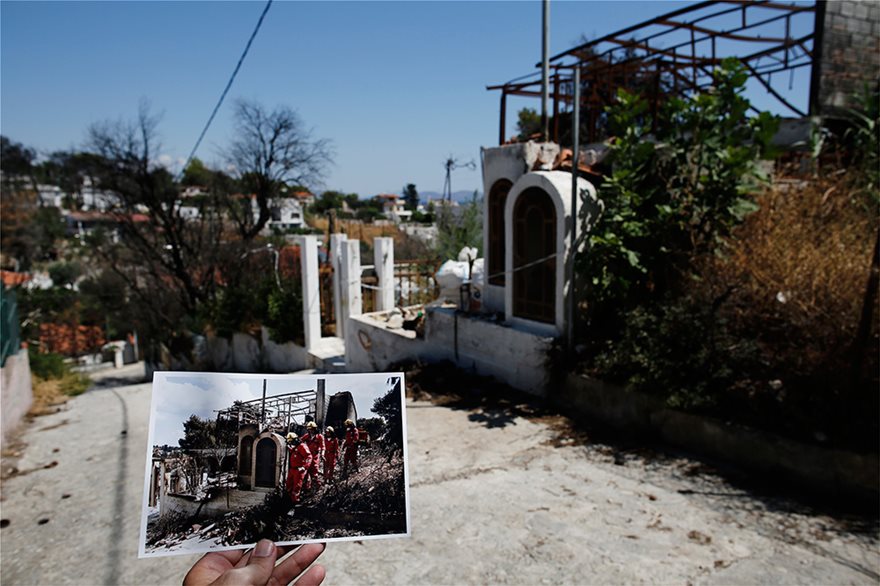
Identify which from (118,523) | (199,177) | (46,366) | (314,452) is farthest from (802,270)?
(199,177)

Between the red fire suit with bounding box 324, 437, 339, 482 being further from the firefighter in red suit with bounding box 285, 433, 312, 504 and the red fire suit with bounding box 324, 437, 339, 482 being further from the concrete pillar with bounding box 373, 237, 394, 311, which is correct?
the concrete pillar with bounding box 373, 237, 394, 311

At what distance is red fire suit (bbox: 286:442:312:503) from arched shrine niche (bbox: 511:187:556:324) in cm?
558

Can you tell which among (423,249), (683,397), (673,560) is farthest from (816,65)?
(423,249)

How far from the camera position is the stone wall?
8289mm

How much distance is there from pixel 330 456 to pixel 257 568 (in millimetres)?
357

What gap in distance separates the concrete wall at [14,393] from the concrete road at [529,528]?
218 centimetres

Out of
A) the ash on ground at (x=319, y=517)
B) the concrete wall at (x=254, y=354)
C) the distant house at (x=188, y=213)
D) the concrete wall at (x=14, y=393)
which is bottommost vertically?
the concrete wall at (x=254, y=354)

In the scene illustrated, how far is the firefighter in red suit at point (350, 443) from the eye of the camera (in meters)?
1.73

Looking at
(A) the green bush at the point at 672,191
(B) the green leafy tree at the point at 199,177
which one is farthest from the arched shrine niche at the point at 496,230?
(B) the green leafy tree at the point at 199,177

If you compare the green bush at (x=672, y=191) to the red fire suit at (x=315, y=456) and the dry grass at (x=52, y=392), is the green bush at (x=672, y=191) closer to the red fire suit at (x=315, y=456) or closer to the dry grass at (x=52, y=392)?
the red fire suit at (x=315, y=456)

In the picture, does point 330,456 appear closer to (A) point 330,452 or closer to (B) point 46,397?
(A) point 330,452

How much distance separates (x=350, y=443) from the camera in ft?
5.75

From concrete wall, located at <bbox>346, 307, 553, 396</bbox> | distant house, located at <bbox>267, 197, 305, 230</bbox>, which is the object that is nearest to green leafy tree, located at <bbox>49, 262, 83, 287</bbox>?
distant house, located at <bbox>267, 197, 305, 230</bbox>

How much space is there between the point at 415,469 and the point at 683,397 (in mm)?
2611
